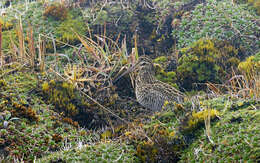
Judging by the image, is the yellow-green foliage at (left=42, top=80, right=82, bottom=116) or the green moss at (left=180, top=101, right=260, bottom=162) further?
the yellow-green foliage at (left=42, top=80, right=82, bottom=116)

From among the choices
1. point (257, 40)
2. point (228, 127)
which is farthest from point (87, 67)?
point (257, 40)

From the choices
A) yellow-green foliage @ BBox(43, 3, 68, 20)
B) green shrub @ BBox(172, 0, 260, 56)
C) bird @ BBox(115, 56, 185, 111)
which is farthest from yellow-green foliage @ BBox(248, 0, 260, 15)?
yellow-green foliage @ BBox(43, 3, 68, 20)

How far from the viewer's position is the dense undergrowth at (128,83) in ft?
13.2

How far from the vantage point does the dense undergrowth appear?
4016mm

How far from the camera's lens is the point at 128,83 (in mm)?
6551

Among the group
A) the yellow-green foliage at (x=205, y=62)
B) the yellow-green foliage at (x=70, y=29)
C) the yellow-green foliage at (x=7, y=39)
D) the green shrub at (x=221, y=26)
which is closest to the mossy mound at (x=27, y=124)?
the yellow-green foliage at (x=7, y=39)

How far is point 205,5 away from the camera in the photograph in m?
7.90

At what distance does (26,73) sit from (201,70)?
357cm

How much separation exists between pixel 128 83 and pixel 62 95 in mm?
1504

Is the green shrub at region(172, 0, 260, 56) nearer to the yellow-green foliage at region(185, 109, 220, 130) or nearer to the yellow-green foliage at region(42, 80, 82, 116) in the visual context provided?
the yellow-green foliage at region(42, 80, 82, 116)

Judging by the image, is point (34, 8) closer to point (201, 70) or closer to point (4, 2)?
point (4, 2)

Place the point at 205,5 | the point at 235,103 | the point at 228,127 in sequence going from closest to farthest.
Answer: the point at 228,127, the point at 235,103, the point at 205,5

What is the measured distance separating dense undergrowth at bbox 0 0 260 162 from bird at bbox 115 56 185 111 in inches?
A: 6.7

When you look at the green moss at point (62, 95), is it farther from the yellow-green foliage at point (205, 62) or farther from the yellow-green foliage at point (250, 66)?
the yellow-green foliage at point (250, 66)
